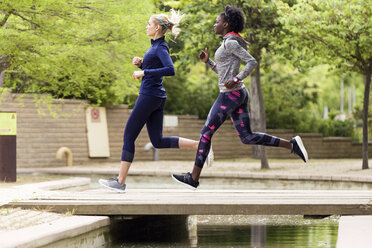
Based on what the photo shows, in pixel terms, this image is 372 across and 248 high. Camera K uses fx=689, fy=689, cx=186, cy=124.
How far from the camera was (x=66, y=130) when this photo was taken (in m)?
20.8

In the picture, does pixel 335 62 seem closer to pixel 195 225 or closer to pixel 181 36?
pixel 181 36

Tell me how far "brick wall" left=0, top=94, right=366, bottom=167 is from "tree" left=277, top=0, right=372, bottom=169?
5836 millimetres

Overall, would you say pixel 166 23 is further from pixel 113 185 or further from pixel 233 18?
pixel 113 185

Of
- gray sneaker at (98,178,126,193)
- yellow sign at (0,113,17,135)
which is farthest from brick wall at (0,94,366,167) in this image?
gray sneaker at (98,178,126,193)

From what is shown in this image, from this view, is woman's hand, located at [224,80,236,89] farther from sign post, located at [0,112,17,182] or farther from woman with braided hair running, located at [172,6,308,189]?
sign post, located at [0,112,17,182]

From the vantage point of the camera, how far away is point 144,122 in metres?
8.27

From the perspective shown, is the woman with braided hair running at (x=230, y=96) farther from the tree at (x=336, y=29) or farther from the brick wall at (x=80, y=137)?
the brick wall at (x=80, y=137)

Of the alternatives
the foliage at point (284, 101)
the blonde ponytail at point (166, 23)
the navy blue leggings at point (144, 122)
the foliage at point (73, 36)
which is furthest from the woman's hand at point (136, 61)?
the foliage at point (284, 101)

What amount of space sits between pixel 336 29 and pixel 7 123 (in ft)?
23.9

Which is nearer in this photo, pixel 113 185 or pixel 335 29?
pixel 113 185

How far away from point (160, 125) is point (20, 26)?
16.9ft

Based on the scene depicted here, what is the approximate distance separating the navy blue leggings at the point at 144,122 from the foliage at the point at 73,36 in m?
3.84

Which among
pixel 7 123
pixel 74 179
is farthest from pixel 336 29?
pixel 7 123

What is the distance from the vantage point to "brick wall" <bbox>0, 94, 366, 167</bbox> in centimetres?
1977
